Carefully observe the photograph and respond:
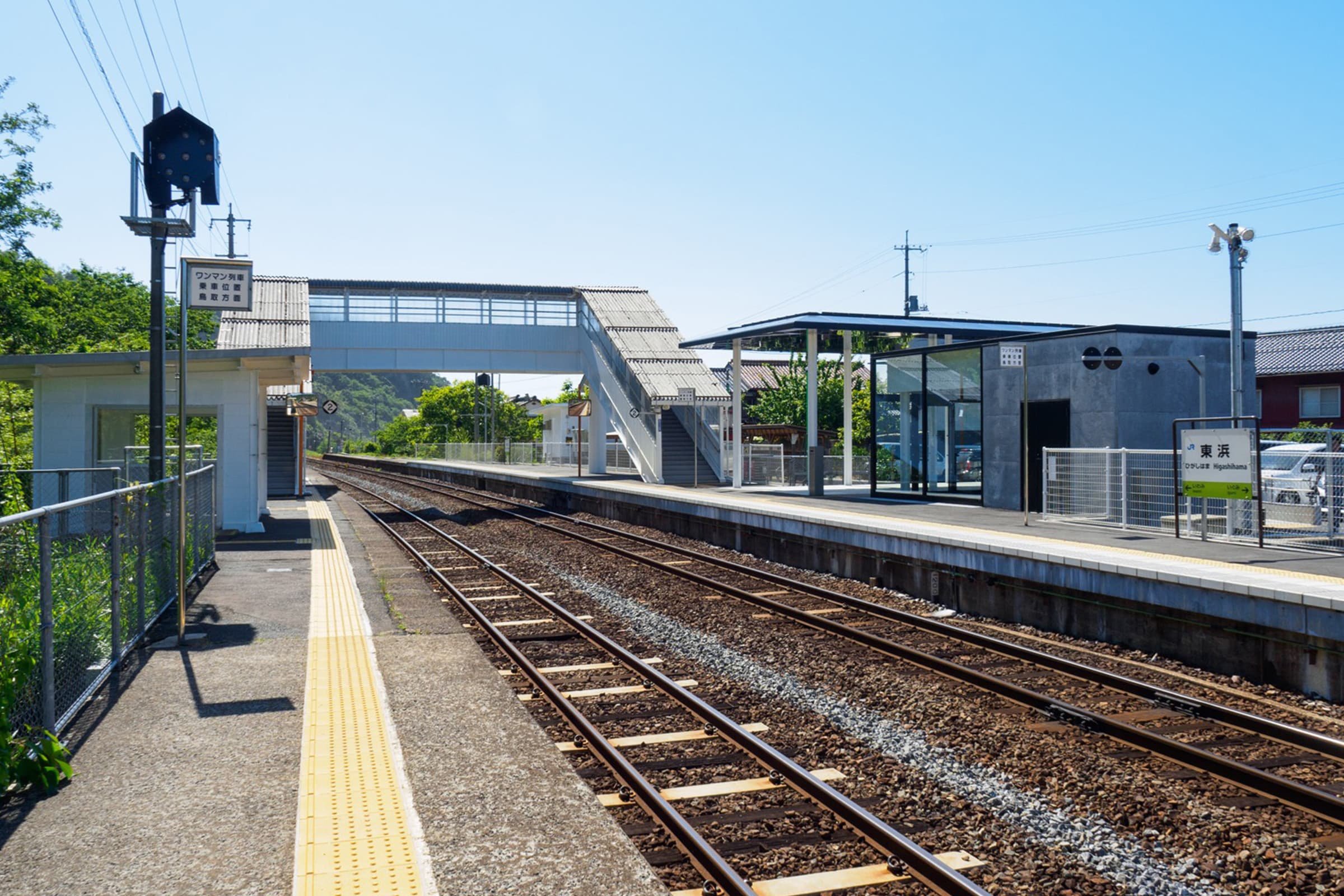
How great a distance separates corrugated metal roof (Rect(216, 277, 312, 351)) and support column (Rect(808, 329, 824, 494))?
45.7 ft

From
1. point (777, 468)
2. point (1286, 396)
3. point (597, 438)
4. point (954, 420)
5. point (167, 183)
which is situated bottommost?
point (777, 468)

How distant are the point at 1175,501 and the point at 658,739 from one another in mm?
9514

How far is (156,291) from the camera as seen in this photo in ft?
44.7

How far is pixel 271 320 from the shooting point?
3148cm

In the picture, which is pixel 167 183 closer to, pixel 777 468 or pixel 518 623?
pixel 518 623

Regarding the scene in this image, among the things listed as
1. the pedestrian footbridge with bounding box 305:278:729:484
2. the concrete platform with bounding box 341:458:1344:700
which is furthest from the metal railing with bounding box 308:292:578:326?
the concrete platform with bounding box 341:458:1344:700

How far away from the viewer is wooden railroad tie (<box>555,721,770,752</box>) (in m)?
6.92

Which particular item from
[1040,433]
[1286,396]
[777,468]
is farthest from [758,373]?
[1040,433]

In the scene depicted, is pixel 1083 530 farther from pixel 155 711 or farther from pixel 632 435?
pixel 632 435

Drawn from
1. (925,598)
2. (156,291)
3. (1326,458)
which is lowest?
(925,598)

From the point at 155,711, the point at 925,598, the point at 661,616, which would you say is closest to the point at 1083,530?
the point at 925,598

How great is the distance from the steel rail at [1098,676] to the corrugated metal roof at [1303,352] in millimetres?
35959

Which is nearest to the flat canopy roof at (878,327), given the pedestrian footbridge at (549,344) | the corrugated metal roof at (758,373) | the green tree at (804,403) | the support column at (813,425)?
the support column at (813,425)

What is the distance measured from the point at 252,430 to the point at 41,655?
608 inches
